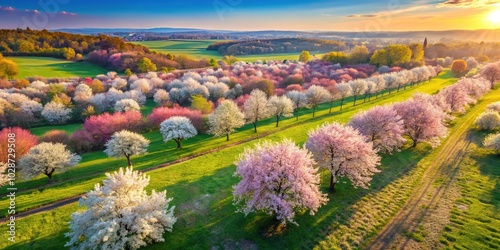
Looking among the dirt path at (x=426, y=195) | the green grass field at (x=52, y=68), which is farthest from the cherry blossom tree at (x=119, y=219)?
the green grass field at (x=52, y=68)

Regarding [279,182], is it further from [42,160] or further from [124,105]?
[124,105]

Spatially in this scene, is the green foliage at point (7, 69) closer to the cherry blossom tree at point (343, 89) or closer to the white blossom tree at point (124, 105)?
the white blossom tree at point (124, 105)

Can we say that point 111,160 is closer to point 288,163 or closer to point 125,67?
point 288,163

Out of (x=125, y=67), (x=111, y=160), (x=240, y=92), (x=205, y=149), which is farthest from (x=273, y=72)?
(x=111, y=160)

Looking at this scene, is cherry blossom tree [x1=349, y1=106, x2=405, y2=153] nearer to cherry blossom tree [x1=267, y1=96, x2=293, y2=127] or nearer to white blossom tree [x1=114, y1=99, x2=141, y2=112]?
cherry blossom tree [x1=267, y1=96, x2=293, y2=127]

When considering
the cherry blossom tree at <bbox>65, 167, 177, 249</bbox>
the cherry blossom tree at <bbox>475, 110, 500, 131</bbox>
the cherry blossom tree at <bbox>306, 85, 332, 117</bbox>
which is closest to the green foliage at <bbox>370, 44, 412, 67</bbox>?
the cherry blossom tree at <bbox>306, 85, 332, 117</bbox>

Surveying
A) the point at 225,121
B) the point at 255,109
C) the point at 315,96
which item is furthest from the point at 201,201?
the point at 315,96

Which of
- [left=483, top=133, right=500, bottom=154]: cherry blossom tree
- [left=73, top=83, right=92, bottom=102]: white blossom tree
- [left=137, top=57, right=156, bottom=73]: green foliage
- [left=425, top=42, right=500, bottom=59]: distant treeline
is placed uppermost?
[left=425, top=42, right=500, bottom=59]: distant treeline
